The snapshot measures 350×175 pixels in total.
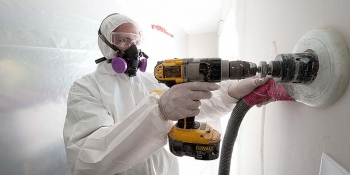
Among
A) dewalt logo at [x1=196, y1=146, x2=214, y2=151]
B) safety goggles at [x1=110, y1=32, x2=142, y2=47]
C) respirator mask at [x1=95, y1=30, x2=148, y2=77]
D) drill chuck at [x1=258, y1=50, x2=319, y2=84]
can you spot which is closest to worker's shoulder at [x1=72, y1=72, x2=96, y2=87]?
respirator mask at [x1=95, y1=30, x2=148, y2=77]

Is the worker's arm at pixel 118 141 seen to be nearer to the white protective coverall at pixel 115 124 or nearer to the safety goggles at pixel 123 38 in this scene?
the white protective coverall at pixel 115 124

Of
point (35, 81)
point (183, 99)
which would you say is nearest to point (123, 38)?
point (35, 81)

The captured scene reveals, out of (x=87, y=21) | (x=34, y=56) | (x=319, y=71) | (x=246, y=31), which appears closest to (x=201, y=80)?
(x=319, y=71)

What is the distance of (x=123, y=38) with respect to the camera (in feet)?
3.79

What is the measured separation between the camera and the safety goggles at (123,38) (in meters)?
1.13

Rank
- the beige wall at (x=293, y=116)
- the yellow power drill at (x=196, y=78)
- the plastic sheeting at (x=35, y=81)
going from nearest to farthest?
the beige wall at (x=293, y=116) → the yellow power drill at (x=196, y=78) → the plastic sheeting at (x=35, y=81)

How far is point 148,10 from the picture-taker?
229 cm

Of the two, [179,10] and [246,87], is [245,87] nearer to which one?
[246,87]

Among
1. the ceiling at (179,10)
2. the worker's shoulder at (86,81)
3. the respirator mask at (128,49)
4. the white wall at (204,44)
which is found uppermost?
the ceiling at (179,10)

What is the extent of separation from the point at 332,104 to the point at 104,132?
27.8 inches

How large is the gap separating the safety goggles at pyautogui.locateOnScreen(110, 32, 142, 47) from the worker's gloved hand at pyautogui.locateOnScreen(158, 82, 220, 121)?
613 millimetres

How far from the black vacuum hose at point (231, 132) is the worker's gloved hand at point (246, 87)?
1.7 inches

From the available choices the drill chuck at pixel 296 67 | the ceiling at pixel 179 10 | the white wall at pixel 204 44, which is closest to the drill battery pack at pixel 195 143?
the drill chuck at pixel 296 67

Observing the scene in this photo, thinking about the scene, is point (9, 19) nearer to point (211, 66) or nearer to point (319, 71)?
point (211, 66)
